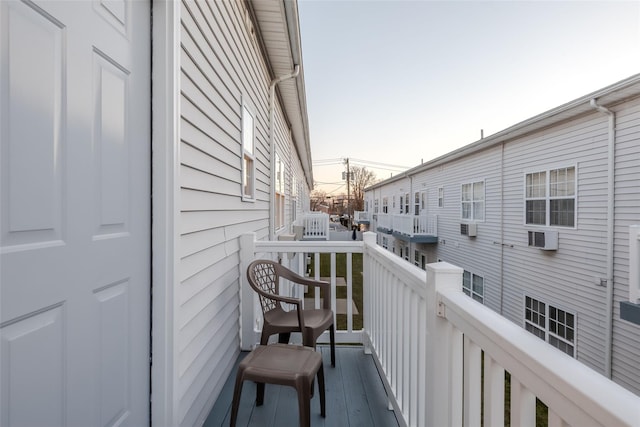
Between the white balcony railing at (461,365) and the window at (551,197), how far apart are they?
6200mm

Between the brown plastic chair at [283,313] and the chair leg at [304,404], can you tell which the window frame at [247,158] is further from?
the chair leg at [304,404]

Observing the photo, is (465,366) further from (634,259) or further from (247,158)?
(634,259)

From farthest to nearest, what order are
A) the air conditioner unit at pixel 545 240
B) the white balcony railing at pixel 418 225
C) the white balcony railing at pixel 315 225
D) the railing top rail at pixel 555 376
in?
1. the white balcony railing at pixel 418 225
2. the white balcony railing at pixel 315 225
3. the air conditioner unit at pixel 545 240
4. the railing top rail at pixel 555 376

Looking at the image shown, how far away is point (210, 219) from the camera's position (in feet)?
7.17

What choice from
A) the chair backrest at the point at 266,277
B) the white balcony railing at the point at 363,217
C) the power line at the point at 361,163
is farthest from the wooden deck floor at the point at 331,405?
the power line at the point at 361,163

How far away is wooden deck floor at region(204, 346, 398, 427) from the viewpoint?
6.44ft

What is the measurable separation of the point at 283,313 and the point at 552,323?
7319 mm

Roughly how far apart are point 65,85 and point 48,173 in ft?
0.96

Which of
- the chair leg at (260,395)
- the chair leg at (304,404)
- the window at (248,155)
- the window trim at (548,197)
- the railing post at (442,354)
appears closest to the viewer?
the railing post at (442,354)

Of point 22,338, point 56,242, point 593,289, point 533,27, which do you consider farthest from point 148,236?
point 533,27

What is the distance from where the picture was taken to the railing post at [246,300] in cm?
287

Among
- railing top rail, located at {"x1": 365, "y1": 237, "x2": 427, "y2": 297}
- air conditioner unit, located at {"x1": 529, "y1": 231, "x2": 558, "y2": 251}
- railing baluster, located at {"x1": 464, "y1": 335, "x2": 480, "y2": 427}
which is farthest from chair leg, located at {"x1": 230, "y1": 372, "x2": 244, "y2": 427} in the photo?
air conditioner unit, located at {"x1": 529, "y1": 231, "x2": 558, "y2": 251}

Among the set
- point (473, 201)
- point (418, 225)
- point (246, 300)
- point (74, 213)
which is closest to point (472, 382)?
point (74, 213)

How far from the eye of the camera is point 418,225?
1316 cm
